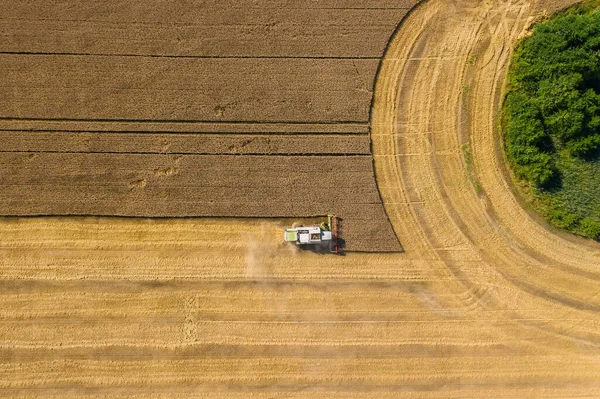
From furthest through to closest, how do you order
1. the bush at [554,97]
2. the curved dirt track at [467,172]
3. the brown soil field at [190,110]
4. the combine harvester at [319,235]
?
1. the curved dirt track at [467,172]
2. the brown soil field at [190,110]
3. the combine harvester at [319,235]
4. the bush at [554,97]

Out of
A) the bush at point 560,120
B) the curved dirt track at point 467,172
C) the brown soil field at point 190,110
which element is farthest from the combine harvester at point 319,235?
the bush at point 560,120

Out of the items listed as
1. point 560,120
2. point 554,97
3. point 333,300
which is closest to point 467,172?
point 560,120

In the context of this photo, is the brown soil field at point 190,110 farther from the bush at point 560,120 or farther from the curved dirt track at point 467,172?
the bush at point 560,120

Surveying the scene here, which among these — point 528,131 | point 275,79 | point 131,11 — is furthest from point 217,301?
point 528,131

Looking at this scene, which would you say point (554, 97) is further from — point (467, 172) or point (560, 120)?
point (467, 172)

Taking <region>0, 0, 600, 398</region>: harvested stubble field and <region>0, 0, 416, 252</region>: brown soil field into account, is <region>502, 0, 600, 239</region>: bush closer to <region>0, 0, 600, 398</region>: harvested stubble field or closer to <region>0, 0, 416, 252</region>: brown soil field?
<region>0, 0, 600, 398</region>: harvested stubble field

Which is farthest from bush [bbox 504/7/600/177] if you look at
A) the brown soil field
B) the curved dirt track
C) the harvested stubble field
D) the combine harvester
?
the combine harvester
